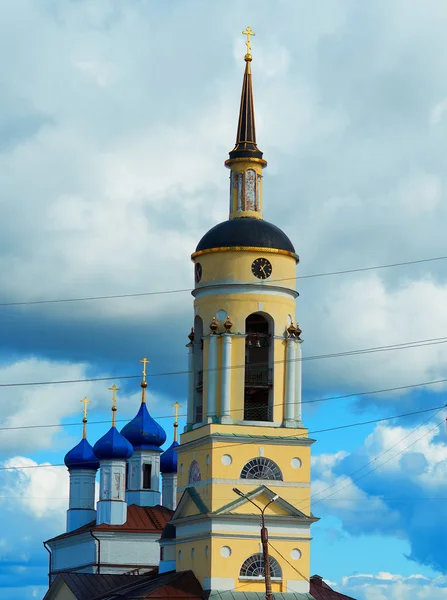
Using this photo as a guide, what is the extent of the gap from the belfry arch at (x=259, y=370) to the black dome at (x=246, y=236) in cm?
241

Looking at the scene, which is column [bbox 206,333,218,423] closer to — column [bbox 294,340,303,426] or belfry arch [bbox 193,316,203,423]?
belfry arch [bbox 193,316,203,423]

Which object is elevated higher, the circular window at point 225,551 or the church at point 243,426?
the church at point 243,426

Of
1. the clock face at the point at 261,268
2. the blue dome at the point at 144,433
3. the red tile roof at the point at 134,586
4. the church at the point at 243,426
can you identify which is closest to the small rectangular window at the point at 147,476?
the blue dome at the point at 144,433

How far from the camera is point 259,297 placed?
5941 centimetres

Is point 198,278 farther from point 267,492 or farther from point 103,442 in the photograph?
point 103,442

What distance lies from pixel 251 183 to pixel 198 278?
148 inches

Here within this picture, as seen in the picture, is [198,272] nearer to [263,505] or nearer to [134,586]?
[263,505]

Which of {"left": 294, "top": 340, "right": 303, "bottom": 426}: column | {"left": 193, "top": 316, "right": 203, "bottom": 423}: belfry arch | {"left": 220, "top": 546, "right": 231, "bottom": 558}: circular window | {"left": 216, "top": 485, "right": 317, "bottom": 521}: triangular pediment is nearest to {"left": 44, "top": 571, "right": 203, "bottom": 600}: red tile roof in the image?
{"left": 220, "top": 546, "right": 231, "bottom": 558}: circular window

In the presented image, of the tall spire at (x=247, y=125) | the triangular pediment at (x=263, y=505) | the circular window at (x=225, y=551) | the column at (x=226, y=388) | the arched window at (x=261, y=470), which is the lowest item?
the circular window at (x=225, y=551)

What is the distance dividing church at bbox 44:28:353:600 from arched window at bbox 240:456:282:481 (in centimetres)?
3

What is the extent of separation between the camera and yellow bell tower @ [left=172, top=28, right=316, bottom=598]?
5756cm

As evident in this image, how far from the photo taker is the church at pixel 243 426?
57.5m

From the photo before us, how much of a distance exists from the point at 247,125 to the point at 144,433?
2366cm

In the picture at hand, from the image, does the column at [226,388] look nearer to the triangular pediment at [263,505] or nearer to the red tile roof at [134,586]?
the triangular pediment at [263,505]
